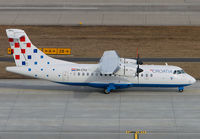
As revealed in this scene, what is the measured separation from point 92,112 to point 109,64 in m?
5.14

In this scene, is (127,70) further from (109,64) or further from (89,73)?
(89,73)

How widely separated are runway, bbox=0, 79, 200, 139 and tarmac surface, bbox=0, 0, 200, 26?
2065cm

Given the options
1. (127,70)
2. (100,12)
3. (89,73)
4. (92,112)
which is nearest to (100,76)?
(89,73)

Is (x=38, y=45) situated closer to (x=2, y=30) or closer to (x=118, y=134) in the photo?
(x=2, y=30)

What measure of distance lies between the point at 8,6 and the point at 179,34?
30344mm

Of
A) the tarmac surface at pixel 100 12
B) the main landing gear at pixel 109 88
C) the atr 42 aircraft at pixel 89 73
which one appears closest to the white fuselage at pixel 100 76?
the atr 42 aircraft at pixel 89 73

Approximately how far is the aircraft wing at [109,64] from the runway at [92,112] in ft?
14.1

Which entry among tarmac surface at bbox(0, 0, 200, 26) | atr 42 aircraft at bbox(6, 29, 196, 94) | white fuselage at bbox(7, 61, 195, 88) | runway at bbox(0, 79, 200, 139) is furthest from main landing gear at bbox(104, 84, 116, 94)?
tarmac surface at bbox(0, 0, 200, 26)

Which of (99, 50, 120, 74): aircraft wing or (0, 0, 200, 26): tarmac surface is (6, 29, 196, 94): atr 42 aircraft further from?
(0, 0, 200, 26): tarmac surface

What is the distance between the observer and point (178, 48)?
61.8m

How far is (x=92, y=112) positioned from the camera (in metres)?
44.9

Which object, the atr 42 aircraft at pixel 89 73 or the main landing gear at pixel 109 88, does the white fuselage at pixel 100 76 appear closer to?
the atr 42 aircraft at pixel 89 73

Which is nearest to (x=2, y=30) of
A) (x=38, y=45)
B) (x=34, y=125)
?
(x=38, y=45)

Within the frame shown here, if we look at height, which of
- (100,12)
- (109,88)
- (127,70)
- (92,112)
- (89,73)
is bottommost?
(92,112)
